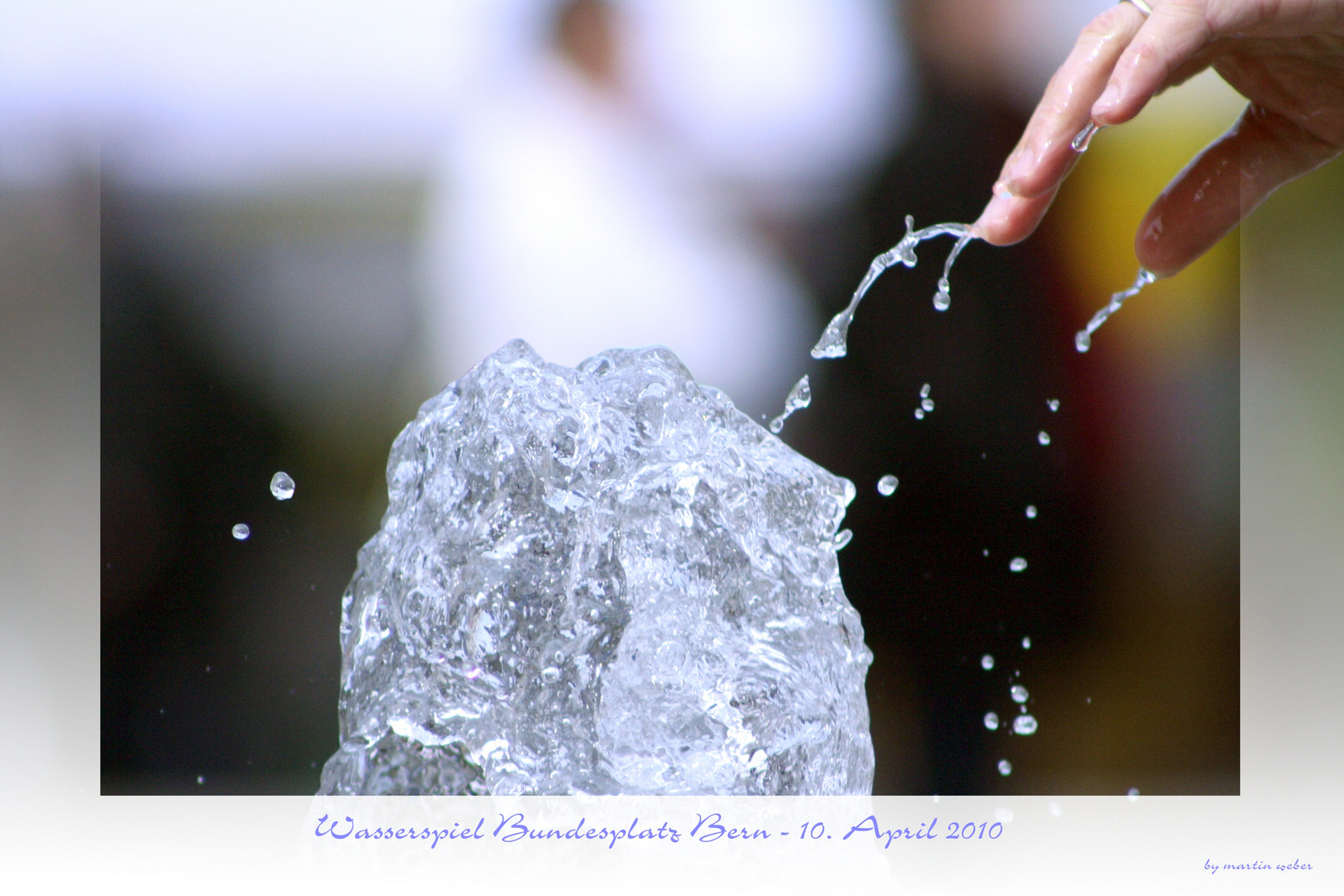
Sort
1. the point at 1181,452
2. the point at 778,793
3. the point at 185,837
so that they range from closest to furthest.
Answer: the point at 778,793 → the point at 185,837 → the point at 1181,452

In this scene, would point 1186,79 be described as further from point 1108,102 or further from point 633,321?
point 633,321

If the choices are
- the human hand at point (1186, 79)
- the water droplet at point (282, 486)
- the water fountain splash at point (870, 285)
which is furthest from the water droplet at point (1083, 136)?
the water droplet at point (282, 486)

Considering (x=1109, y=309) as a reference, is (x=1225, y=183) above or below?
above

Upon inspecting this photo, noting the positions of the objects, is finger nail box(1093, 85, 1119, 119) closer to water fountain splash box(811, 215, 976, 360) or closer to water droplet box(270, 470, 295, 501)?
water fountain splash box(811, 215, 976, 360)

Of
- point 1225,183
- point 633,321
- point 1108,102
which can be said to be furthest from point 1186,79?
point 633,321

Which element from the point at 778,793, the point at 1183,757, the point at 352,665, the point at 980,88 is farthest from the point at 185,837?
the point at 980,88

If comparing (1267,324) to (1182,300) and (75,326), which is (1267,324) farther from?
(75,326)
